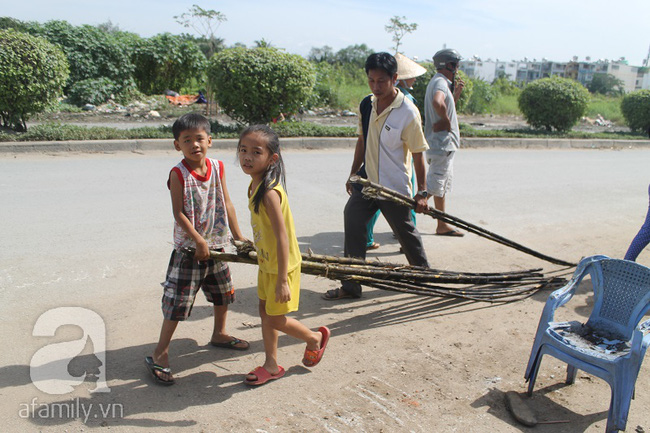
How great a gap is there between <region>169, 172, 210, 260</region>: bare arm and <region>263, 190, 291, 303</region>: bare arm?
417 mm

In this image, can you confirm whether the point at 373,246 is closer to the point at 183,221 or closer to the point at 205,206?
the point at 205,206

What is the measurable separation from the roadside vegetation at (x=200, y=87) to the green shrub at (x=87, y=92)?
32 mm

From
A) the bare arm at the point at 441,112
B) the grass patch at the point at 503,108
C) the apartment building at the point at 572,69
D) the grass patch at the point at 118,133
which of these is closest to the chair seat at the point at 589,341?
the bare arm at the point at 441,112

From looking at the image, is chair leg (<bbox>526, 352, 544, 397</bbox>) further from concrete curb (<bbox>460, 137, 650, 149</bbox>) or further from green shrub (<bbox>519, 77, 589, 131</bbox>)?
green shrub (<bbox>519, 77, 589, 131</bbox>)

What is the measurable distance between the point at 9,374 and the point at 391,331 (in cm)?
234

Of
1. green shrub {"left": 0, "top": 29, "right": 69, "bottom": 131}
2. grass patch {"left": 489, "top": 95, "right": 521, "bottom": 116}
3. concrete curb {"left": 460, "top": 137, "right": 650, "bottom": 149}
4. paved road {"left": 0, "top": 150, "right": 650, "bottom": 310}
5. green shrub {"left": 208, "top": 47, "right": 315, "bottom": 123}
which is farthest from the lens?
grass patch {"left": 489, "top": 95, "right": 521, "bottom": 116}

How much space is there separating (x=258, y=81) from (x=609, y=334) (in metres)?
9.41

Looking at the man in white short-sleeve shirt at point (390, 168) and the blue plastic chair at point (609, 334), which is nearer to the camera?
the blue plastic chair at point (609, 334)

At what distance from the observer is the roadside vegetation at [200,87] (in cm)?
1015

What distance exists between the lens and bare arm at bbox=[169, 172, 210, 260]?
9.80 feet

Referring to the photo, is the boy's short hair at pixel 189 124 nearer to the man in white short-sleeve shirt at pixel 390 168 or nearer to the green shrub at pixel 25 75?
the man in white short-sleeve shirt at pixel 390 168

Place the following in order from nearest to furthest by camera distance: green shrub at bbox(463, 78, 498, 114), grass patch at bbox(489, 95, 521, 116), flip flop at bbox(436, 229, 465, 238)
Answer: flip flop at bbox(436, 229, 465, 238) < green shrub at bbox(463, 78, 498, 114) < grass patch at bbox(489, 95, 521, 116)

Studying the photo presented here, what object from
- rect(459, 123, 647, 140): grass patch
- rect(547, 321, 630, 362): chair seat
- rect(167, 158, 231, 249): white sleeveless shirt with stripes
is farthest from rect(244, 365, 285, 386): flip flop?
rect(459, 123, 647, 140): grass patch

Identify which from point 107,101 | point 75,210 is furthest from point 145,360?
point 107,101
